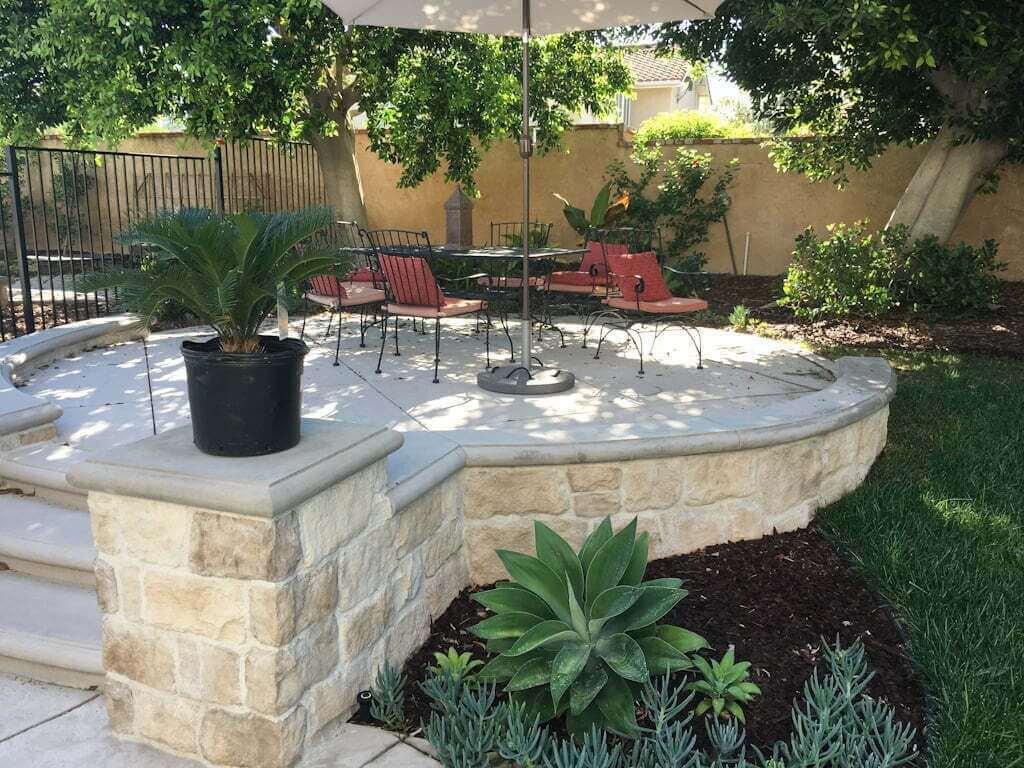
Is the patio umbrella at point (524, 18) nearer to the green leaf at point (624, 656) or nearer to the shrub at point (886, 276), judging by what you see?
the green leaf at point (624, 656)

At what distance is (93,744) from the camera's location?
2395 mm

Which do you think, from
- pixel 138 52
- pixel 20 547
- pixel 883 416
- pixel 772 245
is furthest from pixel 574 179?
pixel 20 547

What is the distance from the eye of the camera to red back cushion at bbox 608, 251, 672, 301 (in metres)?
5.75

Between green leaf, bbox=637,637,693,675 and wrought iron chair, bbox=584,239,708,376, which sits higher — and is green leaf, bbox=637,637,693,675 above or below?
below

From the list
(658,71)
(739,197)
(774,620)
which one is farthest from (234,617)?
(658,71)

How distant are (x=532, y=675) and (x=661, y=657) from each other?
403mm

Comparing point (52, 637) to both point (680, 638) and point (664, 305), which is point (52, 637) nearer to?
point (680, 638)

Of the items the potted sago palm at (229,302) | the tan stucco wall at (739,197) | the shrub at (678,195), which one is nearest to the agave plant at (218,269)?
the potted sago palm at (229,302)

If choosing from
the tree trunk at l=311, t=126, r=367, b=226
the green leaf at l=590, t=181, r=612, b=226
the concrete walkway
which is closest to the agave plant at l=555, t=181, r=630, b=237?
the green leaf at l=590, t=181, r=612, b=226

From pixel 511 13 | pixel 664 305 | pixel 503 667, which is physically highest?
pixel 511 13

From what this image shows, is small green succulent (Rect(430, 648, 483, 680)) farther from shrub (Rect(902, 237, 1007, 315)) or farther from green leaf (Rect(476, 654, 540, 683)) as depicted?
shrub (Rect(902, 237, 1007, 315))

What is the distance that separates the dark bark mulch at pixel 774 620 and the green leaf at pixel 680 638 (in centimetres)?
24

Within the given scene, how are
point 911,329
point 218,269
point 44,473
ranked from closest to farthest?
point 218,269, point 44,473, point 911,329

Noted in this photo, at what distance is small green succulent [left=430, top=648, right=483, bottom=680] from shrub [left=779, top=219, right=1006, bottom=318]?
20.6 ft
